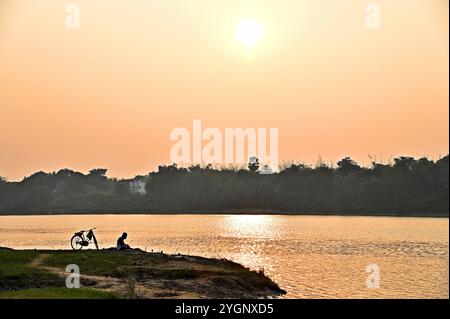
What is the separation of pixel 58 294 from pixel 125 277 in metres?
10.2

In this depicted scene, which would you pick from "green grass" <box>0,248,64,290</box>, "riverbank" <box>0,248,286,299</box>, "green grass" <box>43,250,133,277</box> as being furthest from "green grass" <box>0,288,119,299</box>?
"green grass" <box>43,250,133,277</box>

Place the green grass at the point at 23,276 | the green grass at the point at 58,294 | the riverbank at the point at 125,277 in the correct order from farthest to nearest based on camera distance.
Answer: the green grass at the point at 23,276 → the riverbank at the point at 125,277 → the green grass at the point at 58,294

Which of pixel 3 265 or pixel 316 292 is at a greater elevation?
pixel 3 265

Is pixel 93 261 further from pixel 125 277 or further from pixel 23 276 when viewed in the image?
pixel 23 276

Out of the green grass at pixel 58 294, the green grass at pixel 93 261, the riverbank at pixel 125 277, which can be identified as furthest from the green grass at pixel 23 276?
the green grass at pixel 58 294

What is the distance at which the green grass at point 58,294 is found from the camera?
1152 inches

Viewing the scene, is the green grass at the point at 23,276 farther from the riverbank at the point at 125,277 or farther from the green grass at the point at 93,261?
the green grass at the point at 93,261

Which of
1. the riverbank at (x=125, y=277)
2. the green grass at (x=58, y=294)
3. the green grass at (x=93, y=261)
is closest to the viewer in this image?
the green grass at (x=58, y=294)

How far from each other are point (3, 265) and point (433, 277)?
4013 centimetres
